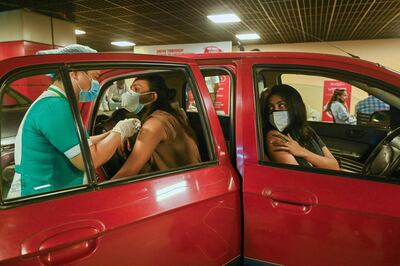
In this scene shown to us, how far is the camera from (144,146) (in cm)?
168

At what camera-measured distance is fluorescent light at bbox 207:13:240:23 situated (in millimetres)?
7680

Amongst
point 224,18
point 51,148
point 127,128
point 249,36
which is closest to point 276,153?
point 127,128

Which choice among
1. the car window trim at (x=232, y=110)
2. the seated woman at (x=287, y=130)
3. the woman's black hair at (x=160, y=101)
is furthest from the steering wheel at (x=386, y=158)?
the woman's black hair at (x=160, y=101)

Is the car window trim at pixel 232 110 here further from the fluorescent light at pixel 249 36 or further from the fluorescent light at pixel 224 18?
the fluorescent light at pixel 249 36

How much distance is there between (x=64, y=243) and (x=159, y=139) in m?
0.81

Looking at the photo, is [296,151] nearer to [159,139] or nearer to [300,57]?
[300,57]

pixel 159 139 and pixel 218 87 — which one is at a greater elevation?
pixel 218 87

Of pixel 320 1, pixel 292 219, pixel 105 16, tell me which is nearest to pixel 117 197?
pixel 292 219

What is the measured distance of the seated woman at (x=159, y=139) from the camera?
166 cm

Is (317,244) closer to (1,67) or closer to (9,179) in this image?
(9,179)

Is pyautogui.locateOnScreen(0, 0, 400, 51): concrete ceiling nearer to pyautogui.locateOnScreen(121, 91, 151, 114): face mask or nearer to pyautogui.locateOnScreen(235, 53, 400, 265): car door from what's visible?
pyautogui.locateOnScreen(121, 91, 151, 114): face mask

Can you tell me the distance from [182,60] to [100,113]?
1030 millimetres

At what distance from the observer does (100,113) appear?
2.45m

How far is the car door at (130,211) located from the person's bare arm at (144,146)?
24 centimetres
